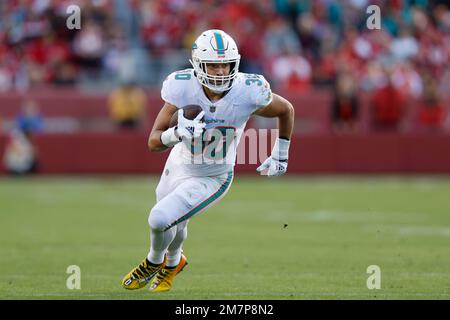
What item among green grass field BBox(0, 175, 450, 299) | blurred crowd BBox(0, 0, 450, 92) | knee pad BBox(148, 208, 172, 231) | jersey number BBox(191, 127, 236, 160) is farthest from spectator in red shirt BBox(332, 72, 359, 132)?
knee pad BBox(148, 208, 172, 231)

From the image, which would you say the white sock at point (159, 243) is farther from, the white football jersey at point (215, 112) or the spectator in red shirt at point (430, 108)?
the spectator in red shirt at point (430, 108)

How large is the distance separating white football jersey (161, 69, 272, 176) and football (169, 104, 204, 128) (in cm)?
8

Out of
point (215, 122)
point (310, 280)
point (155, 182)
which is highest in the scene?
point (215, 122)

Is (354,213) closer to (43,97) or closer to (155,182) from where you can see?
(155,182)

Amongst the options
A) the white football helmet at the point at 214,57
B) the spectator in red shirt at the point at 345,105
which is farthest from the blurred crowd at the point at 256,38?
the white football helmet at the point at 214,57

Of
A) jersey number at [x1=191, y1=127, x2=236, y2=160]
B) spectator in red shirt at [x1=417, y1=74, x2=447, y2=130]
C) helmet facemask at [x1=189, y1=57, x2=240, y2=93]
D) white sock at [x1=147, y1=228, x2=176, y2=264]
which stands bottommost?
spectator in red shirt at [x1=417, y1=74, x2=447, y2=130]

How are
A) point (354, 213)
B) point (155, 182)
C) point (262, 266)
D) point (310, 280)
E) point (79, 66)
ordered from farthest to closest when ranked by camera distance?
1. point (79, 66)
2. point (155, 182)
3. point (354, 213)
4. point (262, 266)
5. point (310, 280)

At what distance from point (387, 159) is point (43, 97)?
6734mm

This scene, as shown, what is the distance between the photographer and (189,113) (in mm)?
7137

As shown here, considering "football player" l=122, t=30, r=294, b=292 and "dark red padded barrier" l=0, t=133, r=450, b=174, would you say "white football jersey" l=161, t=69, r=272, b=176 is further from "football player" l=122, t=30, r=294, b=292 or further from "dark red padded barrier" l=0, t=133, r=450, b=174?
"dark red padded barrier" l=0, t=133, r=450, b=174

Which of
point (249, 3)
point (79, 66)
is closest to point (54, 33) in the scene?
point (79, 66)

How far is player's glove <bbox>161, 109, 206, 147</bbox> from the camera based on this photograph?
692 centimetres

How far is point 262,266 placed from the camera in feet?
29.4

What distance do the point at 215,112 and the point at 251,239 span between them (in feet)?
13.2
